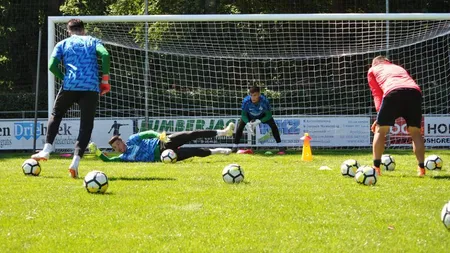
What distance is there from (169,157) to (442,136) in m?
9.19

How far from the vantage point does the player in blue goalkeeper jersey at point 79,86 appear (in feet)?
30.0

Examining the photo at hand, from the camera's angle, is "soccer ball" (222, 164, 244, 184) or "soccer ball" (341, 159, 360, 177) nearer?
"soccer ball" (222, 164, 244, 184)

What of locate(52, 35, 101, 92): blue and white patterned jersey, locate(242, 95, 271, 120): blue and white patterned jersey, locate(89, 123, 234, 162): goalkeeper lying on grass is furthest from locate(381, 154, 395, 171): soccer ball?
locate(242, 95, 271, 120): blue and white patterned jersey

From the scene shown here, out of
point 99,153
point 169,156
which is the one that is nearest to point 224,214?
point 169,156

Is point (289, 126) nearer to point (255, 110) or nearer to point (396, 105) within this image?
point (255, 110)

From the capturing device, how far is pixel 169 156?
12.1 metres

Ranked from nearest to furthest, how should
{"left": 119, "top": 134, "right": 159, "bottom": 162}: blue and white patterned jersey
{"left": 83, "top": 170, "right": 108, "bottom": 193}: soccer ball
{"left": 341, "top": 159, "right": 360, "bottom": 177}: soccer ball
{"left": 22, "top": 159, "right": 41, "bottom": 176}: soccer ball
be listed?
{"left": 83, "top": 170, "right": 108, "bottom": 193}: soccer ball < {"left": 341, "top": 159, "right": 360, "bottom": 177}: soccer ball < {"left": 22, "top": 159, "right": 41, "bottom": 176}: soccer ball < {"left": 119, "top": 134, "right": 159, "bottom": 162}: blue and white patterned jersey

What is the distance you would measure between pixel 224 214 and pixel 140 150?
21.1 feet

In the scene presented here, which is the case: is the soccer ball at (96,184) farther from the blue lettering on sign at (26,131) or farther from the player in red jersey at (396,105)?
the blue lettering on sign at (26,131)

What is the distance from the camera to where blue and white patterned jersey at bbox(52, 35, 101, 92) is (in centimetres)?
917

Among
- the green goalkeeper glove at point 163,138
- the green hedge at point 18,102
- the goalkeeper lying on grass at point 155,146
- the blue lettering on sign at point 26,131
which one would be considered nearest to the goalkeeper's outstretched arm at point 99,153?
the goalkeeper lying on grass at point 155,146

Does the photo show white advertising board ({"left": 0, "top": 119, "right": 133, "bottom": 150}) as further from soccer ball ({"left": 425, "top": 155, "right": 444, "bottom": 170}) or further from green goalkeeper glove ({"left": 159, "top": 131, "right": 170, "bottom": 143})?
soccer ball ({"left": 425, "top": 155, "right": 444, "bottom": 170})

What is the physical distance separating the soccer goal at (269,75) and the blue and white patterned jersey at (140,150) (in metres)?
4.85

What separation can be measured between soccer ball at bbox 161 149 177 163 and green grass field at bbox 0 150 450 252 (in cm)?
248
